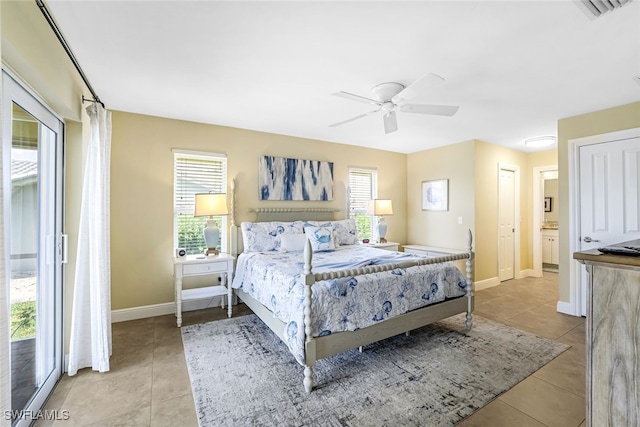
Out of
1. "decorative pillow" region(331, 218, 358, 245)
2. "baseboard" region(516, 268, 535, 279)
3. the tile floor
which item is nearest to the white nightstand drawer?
the tile floor

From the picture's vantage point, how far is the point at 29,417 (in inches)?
70.2

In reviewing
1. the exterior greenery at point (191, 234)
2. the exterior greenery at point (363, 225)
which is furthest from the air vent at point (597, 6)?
the exterior greenery at point (191, 234)

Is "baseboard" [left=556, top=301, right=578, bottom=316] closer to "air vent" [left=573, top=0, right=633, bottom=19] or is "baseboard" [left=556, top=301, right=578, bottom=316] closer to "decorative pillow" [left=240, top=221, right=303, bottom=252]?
"air vent" [left=573, top=0, right=633, bottom=19]

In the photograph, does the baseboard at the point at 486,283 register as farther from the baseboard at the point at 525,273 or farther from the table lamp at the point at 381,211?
A: the table lamp at the point at 381,211

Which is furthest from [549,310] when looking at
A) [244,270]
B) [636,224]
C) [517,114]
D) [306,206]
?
[244,270]

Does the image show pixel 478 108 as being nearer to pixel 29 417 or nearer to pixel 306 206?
pixel 306 206

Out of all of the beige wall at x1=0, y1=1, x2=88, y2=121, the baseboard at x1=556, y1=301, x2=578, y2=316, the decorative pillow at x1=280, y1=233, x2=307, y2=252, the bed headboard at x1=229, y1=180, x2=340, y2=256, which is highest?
the beige wall at x1=0, y1=1, x2=88, y2=121

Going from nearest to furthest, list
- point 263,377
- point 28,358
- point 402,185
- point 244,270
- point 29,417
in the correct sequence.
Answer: point 29,417 < point 28,358 < point 263,377 < point 244,270 < point 402,185

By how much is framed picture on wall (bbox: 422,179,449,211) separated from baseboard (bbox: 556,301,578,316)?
2.10 meters

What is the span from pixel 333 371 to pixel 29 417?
2041mm

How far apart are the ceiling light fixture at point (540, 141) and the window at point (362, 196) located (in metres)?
2.63

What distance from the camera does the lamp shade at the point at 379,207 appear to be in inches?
199

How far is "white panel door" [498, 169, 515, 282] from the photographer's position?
5.24 metres

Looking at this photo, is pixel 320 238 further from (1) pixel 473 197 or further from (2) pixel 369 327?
(1) pixel 473 197
